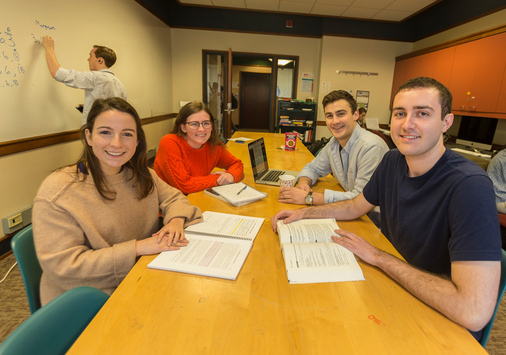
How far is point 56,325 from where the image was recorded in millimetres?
673

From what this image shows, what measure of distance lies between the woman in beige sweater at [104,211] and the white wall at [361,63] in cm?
523

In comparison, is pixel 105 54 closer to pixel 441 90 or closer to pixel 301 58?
pixel 441 90

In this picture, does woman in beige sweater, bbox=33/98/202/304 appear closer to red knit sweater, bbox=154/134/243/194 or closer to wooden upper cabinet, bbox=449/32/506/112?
red knit sweater, bbox=154/134/243/194

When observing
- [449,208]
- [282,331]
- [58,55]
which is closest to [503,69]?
[449,208]

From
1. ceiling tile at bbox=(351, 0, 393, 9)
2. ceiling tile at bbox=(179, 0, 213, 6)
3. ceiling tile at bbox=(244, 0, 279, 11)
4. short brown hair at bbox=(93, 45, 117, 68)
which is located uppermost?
ceiling tile at bbox=(179, 0, 213, 6)

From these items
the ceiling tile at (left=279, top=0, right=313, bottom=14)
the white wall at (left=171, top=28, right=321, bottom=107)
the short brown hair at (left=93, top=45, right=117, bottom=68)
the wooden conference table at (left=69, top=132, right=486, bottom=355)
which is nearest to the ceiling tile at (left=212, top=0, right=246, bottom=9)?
the white wall at (left=171, top=28, right=321, bottom=107)

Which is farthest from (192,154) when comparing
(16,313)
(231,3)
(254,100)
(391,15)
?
(254,100)

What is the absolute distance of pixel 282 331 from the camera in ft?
2.29

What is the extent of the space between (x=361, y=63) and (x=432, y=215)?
5.71 metres

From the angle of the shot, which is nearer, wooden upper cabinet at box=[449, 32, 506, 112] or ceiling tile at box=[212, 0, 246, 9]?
wooden upper cabinet at box=[449, 32, 506, 112]

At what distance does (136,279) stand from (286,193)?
950 mm

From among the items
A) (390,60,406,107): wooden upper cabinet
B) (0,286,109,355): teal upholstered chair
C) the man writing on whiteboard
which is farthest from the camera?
(390,60,406,107): wooden upper cabinet

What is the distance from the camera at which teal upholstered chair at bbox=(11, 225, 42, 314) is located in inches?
37.8

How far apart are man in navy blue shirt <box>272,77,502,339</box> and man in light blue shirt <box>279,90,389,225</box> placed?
28cm
